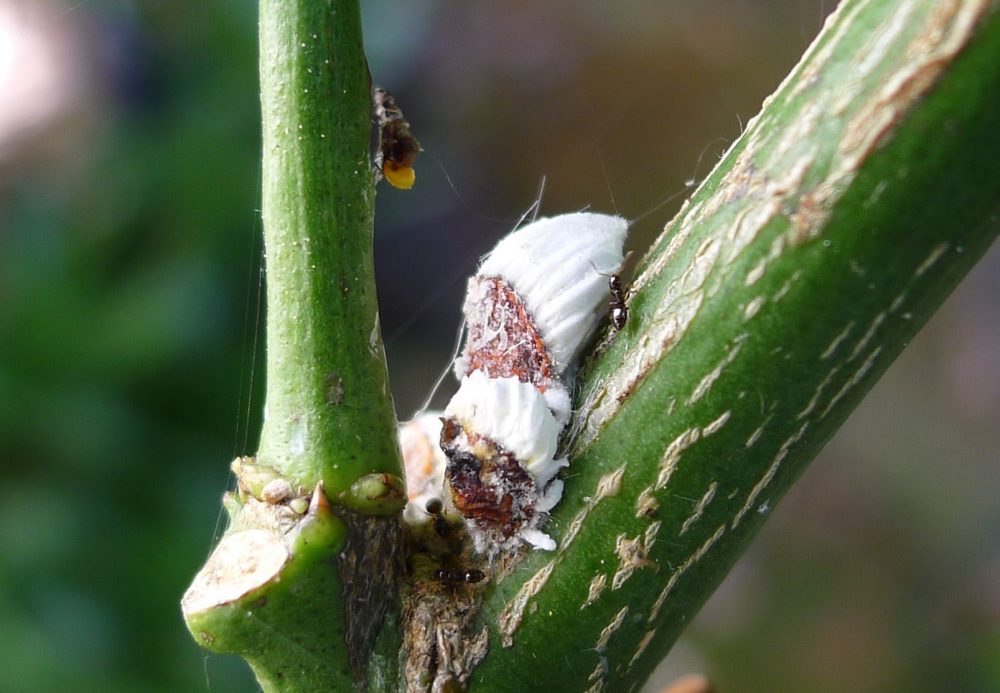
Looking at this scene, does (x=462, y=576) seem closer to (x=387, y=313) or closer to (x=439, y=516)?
(x=439, y=516)

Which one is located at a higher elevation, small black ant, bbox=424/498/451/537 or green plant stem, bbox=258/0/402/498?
green plant stem, bbox=258/0/402/498

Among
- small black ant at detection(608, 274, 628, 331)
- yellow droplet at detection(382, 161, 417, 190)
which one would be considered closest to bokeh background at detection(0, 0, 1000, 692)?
yellow droplet at detection(382, 161, 417, 190)

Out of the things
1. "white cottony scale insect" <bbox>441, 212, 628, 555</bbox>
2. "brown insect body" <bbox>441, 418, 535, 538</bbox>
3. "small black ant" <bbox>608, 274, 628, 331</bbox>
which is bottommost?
"brown insect body" <bbox>441, 418, 535, 538</bbox>

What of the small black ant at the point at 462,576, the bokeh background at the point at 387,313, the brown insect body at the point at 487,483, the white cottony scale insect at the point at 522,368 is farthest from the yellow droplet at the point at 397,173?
the bokeh background at the point at 387,313

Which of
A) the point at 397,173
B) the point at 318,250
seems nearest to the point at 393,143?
the point at 397,173

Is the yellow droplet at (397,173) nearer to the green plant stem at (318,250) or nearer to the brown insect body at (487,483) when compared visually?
Result: the green plant stem at (318,250)

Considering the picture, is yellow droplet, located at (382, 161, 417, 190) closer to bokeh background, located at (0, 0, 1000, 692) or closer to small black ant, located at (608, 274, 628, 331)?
small black ant, located at (608, 274, 628, 331)

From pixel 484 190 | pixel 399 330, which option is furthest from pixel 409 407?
pixel 484 190
